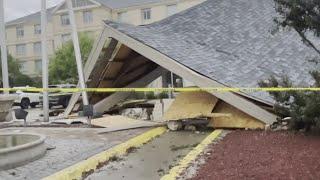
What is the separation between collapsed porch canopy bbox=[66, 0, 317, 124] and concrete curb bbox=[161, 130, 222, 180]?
1998 millimetres

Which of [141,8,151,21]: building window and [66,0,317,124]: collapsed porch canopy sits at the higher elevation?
[141,8,151,21]: building window

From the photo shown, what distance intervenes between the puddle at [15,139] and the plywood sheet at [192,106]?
4283 mm

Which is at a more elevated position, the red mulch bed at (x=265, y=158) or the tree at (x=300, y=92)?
the tree at (x=300, y=92)

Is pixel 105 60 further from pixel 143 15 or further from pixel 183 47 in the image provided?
pixel 143 15

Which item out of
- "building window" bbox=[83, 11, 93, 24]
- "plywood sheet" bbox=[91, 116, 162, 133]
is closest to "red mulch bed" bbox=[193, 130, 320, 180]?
"plywood sheet" bbox=[91, 116, 162, 133]

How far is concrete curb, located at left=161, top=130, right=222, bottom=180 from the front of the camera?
25.4 feet

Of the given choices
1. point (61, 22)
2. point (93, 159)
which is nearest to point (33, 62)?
point (61, 22)

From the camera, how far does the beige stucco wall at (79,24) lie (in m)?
62.5

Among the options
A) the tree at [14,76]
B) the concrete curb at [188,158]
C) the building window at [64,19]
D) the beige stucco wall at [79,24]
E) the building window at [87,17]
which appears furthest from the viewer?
the building window at [64,19]

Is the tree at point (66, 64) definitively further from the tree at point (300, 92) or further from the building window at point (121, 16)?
the tree at point (300, 92)

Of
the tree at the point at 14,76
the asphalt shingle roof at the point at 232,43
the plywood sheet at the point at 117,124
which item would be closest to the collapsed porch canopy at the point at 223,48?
the asphalt shingle roof at the point at 232,43

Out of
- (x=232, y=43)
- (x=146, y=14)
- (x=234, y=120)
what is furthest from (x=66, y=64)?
(x=234, y=120)

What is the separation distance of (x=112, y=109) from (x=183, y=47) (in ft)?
A: 18.7

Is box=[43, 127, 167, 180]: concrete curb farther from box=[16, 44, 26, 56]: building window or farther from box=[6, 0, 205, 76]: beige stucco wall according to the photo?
box=[16, 44, 26, 56]: building window
